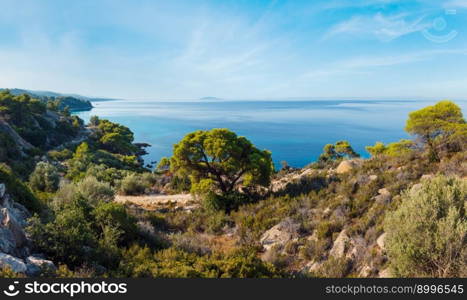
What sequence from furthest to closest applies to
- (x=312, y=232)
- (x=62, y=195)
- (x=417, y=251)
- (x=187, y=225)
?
(x=187, y=225), (x=62, y=195), (x=312, y=232), (x=417, y=251)

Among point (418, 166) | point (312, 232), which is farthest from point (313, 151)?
point (312, 232)

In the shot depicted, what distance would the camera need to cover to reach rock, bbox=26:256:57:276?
4241 millimetres

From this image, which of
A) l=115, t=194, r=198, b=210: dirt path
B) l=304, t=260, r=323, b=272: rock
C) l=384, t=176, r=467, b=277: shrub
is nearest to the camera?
→ l=384, t=176, r=467, b=277: shrub

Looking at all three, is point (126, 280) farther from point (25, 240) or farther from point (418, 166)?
point (418, 166)

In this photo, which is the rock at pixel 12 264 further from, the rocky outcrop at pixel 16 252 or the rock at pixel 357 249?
the rock at pixel 357 249

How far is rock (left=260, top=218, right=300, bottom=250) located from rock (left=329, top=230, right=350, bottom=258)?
155 centimetres

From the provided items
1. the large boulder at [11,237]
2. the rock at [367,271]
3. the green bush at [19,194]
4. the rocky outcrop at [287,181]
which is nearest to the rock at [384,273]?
the rock at [367,271]

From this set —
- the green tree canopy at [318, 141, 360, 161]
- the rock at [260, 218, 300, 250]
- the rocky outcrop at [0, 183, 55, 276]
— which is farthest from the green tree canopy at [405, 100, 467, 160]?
the green tree canopy at [318, 141, 360, 161]

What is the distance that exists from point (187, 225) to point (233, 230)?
2.26m

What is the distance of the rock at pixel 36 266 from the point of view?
424 cm

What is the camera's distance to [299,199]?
11.9 meters

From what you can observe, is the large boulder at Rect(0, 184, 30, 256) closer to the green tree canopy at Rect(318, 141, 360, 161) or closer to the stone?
the stone

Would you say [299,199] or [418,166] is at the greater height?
[418,166]

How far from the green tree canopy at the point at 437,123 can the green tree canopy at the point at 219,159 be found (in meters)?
8.93
